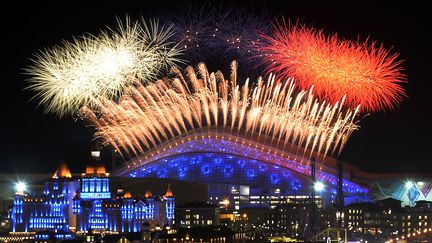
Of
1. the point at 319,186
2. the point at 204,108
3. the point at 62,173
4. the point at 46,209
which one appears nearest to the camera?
the point at 204,108

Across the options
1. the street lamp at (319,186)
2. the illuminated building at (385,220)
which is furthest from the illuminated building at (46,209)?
the illuminated building at (385,220)

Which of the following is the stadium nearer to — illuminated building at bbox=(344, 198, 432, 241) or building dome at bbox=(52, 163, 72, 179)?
illuminated building at bbox=(344, 198, 432, 241)

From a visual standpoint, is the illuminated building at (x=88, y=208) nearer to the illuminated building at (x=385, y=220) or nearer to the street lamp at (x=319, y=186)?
the street lamp at (x=319, y=186)

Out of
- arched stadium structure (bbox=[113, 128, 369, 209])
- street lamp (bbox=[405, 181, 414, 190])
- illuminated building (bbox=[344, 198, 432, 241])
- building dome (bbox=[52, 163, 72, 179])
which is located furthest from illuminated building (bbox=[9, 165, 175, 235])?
street lamp (bbox=[405, 181, 414, 190])

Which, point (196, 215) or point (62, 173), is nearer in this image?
point (196, 215)

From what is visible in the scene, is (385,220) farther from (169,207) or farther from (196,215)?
(169,207)

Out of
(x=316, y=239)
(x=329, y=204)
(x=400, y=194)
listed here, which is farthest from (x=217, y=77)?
(x=400, y=194)

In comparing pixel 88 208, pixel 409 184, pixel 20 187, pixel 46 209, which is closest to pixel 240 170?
pixel 409 184
